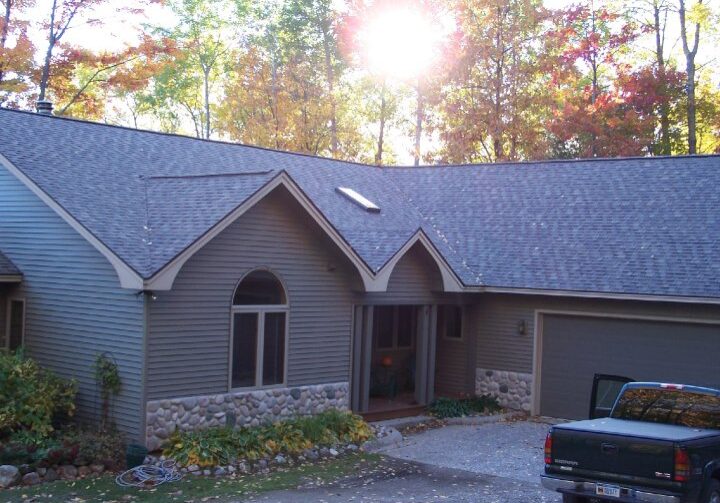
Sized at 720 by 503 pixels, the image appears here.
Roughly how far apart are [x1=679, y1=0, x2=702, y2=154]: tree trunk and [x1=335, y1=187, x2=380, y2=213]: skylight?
16254mm

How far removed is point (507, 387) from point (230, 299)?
7.53 metres

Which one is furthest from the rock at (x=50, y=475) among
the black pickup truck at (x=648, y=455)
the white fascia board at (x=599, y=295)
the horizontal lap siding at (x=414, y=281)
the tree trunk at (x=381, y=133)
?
the tree trunk at (x=381, y=133)

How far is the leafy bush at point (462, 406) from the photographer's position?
59.8 feet

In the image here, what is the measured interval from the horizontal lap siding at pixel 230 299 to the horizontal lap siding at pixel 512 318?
13.7ft

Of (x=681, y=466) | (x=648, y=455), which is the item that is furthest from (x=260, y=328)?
(x=681, y=466)

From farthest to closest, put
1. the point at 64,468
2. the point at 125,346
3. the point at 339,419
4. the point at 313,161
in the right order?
the point at 313,161, the point at 339,419, the point at 125,346, the point at 64,468

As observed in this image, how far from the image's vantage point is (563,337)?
18.6m

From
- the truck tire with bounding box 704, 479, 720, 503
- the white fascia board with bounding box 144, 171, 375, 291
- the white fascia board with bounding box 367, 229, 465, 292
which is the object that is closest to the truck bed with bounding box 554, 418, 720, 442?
the truck tire with bounding box 704, 479, 720, 503

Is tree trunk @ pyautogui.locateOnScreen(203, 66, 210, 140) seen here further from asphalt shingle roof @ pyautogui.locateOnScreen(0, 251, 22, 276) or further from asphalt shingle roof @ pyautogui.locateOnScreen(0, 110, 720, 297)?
asphalt shingle roof @ pyautogui.locateOnScreen(0, 251, 22, 276)

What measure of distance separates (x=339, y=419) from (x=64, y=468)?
15.9 ft

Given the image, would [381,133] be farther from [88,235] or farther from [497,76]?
[88,235]

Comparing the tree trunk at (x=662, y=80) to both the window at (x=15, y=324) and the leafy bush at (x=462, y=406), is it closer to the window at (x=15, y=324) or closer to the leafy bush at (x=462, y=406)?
the leafy bush at (x=462, y=406)

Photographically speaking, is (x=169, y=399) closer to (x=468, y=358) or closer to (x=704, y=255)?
(x=468, y=358)

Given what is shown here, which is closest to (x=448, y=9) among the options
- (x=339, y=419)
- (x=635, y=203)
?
(x=635, y=203)
